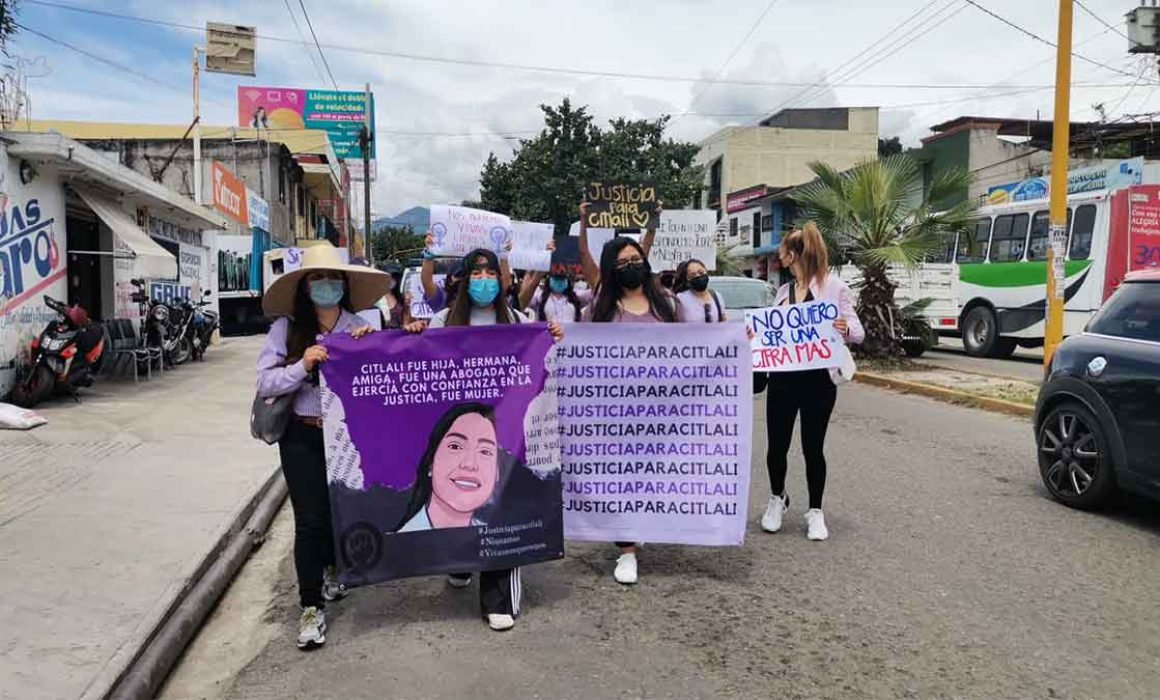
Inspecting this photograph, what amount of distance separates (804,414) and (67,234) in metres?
12.0

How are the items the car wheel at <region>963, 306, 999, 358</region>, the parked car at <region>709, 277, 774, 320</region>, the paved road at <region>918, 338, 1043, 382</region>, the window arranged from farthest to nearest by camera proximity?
the car wheel at <region>963, 306, 999, 358</region>, the parked car at <region>709, 277, 774, 320</region>, the paved road at <region>918, 338, 1043, 382</region>, the window

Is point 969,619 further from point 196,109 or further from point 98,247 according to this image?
point 196,109

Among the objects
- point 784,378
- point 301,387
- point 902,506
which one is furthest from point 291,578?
point 902,506

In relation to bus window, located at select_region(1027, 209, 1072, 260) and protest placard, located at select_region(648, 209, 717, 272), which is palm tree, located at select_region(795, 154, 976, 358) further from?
protest placard, located at select_region(648, 209, 717, 272)

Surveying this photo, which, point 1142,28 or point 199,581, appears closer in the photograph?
point 199,581

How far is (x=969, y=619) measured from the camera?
409 cm

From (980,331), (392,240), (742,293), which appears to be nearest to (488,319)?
(742,293)

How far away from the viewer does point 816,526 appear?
5.37 m

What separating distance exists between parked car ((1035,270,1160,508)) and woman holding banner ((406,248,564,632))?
366 cm

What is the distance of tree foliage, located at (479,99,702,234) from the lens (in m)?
34.5

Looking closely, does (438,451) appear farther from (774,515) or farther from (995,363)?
(995,363)

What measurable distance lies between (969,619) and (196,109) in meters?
25.1

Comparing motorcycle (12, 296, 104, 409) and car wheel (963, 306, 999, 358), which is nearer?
motorcycle (12, 296, 104, 409)

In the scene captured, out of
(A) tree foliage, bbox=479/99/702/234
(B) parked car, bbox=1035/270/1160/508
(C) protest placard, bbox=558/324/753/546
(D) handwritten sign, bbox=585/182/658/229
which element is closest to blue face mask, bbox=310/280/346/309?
(C) protest placard, bbox=558/324/753/546
